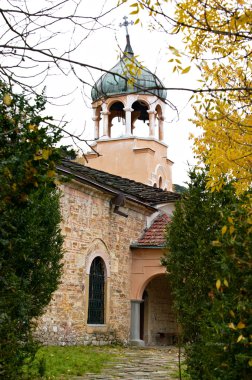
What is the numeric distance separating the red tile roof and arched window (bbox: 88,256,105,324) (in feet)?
5.44

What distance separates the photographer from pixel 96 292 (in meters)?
15.0

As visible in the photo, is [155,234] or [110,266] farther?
[155,234]

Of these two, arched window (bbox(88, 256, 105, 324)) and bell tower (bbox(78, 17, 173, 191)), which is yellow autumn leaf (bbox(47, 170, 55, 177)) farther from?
bell tower (bbox(78, 17, 173, 191))

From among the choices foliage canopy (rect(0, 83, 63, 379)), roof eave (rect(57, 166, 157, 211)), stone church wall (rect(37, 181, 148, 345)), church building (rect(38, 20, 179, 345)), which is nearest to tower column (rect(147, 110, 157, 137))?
church building (rect(38, 20, 179, 345))

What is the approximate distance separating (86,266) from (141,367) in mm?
4614

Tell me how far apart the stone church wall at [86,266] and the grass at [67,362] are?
67 centimetres

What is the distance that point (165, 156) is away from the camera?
81.4 feet

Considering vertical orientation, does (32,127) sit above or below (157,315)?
above

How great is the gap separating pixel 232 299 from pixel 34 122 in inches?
98.1

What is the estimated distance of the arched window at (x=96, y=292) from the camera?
1471cm

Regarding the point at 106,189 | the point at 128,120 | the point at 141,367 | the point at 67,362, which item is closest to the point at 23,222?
the point at 67,362

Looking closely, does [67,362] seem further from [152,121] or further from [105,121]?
[152,121]

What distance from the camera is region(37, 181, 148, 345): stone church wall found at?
13320mm

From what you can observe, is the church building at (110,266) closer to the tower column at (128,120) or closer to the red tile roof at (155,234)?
the red tile roof at (155,234)
